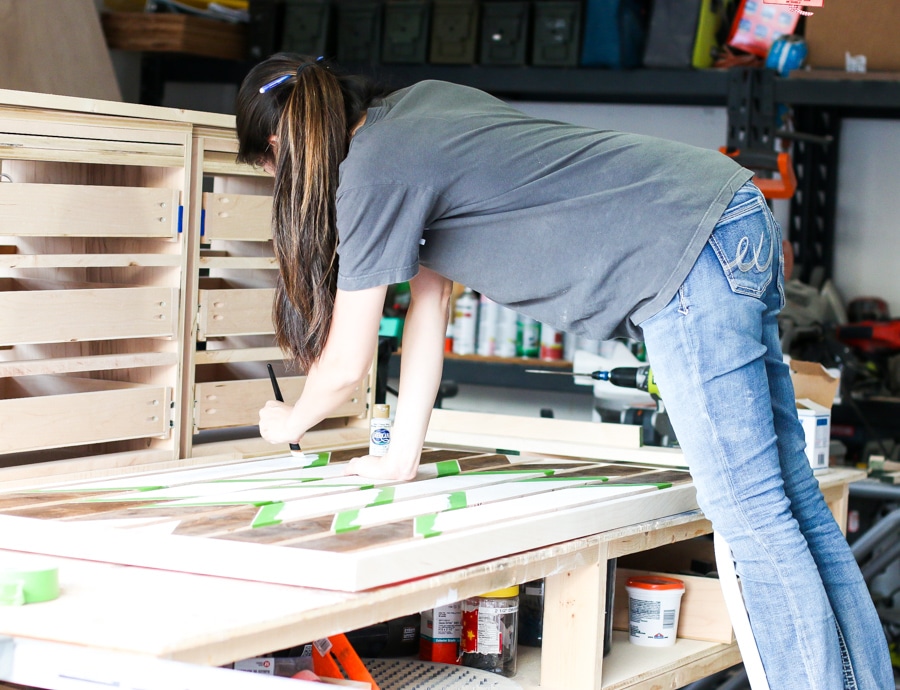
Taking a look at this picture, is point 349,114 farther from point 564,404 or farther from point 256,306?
point 564,404

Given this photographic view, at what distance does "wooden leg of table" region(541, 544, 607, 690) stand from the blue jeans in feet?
0.69

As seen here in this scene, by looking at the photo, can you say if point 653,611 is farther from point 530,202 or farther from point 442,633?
point 530,202

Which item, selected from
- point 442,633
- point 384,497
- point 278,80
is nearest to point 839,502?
point 442,633

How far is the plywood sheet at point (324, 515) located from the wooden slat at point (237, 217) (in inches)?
16.9

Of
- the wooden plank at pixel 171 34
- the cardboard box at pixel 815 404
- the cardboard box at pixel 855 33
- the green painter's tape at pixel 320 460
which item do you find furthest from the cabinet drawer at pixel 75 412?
the wooden plank at pixel 171 34

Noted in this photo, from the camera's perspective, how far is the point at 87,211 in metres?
1.84

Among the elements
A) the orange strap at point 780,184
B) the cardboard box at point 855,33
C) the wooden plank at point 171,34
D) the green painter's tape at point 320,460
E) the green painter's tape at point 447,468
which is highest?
the cardboard box at point 855,33

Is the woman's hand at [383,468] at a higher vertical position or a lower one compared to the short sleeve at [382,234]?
lower

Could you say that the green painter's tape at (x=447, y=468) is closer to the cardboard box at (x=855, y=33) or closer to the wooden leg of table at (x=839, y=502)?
the wooden leg of table at (x=839, y=502)

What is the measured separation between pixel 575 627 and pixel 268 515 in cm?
52

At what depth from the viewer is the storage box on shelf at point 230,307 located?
2.05 m

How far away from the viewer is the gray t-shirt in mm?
1551

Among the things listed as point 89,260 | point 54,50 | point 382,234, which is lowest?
point 89,260

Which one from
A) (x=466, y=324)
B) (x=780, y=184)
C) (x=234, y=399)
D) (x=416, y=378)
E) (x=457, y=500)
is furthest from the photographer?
(x=466, y=324)
